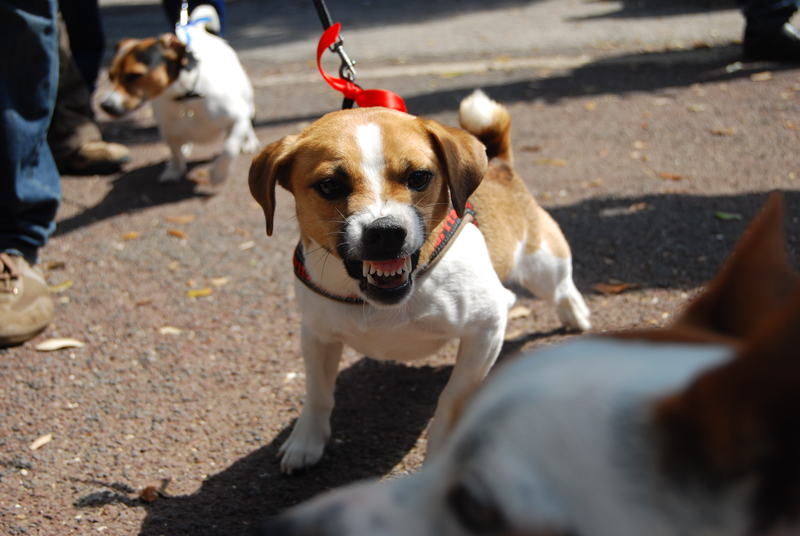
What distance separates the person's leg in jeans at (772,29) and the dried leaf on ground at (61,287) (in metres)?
6.53

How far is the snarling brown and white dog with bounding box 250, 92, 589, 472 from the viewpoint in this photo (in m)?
2.76

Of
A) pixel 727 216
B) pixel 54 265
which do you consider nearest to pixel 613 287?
pixel 727 216

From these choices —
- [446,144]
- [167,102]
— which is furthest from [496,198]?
[167,102]

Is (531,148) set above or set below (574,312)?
below

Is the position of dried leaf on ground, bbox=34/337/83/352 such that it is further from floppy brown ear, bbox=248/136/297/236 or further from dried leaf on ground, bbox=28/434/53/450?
floppy brown ear, bbox=248/136/297/236

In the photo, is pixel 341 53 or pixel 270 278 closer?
pixel 341 53

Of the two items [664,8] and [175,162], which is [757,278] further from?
[664,8]

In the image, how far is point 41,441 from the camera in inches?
129

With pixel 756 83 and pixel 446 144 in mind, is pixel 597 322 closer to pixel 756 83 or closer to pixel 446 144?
pixel 446 144

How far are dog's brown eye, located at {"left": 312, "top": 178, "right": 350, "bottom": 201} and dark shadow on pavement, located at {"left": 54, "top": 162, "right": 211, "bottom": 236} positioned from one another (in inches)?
128

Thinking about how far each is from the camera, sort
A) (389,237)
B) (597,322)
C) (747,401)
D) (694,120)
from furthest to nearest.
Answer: (694,120) < (597,322) < (389,237) < (747,401)

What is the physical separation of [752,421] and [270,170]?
220cm

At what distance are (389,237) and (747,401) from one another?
1.70m

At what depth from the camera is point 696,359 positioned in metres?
1.23
